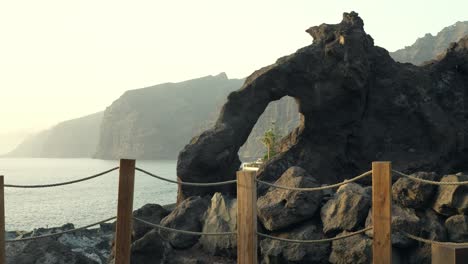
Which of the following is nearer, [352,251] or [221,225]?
[352,251]

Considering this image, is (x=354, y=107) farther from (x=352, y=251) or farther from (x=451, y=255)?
(x=451, y=255)

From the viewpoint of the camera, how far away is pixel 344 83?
17703 mm

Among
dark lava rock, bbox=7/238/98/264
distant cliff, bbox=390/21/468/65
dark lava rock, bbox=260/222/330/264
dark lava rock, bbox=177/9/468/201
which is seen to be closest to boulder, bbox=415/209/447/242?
dark lava rock, bbox=260/222/330/264

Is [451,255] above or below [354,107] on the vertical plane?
below

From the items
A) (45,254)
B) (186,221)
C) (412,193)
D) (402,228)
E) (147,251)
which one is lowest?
(45,254)

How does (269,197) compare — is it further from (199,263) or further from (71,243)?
(71,243)

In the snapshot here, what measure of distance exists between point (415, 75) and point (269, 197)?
10524mm

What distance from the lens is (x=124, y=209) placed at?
6.59m

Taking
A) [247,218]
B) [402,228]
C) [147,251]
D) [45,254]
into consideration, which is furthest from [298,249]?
[45,254]

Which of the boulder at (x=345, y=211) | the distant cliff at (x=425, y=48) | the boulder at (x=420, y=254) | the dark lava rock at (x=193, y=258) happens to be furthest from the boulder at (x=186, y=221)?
the distant cliff at (x=425, y=48)

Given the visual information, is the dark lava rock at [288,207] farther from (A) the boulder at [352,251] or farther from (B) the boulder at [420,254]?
(B) the boulder at [420,254]

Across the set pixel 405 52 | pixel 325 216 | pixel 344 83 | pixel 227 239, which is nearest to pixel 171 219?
pixel 227 239

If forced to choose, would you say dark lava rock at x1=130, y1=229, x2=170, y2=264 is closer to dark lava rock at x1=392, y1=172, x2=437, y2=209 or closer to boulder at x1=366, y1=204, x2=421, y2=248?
boulder at x1=366, y1=204, x2=421, y2=248

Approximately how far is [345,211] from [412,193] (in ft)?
4.79
